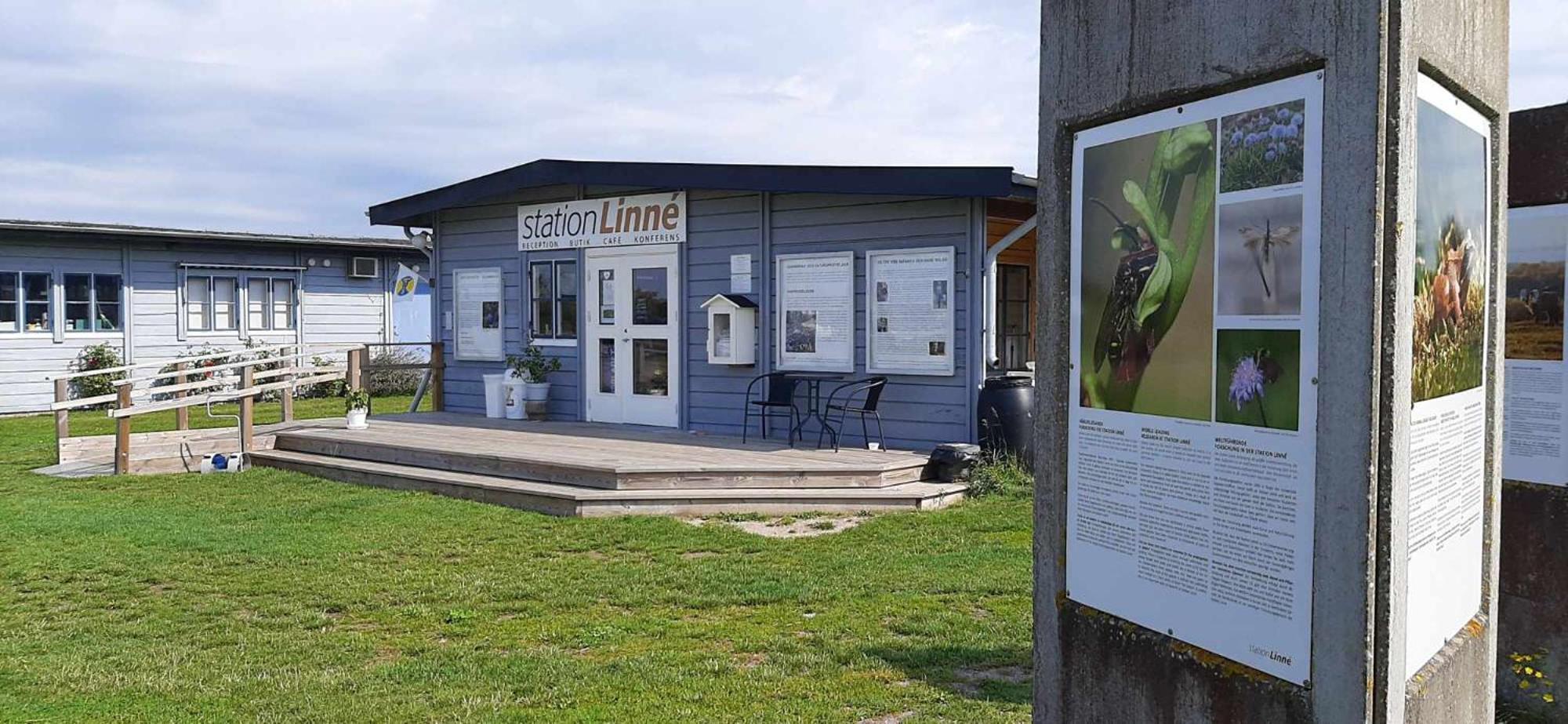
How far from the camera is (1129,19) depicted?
2.46 meters

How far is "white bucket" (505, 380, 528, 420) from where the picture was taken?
42.5 feet

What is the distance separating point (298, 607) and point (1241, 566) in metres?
4.81

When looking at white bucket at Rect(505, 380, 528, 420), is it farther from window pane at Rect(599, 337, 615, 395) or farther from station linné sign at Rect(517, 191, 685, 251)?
station linné sign at Rect(517, 191, 685, 251)

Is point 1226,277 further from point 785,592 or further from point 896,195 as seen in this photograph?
point 896,195

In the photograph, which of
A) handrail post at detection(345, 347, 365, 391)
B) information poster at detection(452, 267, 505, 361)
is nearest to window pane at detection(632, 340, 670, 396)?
information poster at detection(452, 267, 505, 361)

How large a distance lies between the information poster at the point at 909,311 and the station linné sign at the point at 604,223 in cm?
248

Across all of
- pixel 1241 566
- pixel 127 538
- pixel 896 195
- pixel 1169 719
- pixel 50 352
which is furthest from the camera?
pixel 50 352

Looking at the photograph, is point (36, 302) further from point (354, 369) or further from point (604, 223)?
point (604, 223)

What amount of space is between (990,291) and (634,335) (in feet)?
13.9

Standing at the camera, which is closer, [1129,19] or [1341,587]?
[1341,587]

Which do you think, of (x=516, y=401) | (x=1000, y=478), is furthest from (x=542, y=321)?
(x=1000, y=478)

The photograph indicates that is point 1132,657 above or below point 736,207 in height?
below

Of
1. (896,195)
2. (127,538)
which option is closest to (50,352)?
(127,538)

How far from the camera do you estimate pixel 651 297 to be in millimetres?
11953
